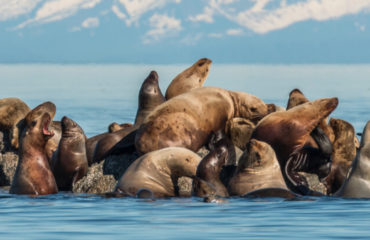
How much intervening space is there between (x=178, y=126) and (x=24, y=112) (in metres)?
4.22

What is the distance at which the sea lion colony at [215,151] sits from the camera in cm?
1380

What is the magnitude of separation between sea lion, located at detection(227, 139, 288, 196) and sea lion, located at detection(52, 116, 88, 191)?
2.85m

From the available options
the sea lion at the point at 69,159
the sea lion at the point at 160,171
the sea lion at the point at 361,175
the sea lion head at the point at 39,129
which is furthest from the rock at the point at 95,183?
the sea lion at the point at 361,175

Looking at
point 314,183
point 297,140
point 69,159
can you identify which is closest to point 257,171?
point 314,183

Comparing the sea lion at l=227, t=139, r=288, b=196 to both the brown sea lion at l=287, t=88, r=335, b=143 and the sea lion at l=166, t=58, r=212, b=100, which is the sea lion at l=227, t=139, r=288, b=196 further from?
the sea lion at l=166, t=58, r=212, b=100

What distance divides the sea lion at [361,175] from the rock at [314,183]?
3.42 feet

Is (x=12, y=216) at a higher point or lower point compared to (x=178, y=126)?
lower

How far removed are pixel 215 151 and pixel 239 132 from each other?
176cm

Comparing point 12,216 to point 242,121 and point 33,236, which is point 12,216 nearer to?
point 33,236

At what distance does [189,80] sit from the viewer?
18188 mm

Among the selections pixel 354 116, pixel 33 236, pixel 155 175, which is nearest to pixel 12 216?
pixel 33 236

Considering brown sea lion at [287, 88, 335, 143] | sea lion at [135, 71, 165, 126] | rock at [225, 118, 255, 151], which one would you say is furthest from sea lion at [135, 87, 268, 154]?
sea lion at [135, 71, 165, 126]

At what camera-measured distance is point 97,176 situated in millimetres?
15383

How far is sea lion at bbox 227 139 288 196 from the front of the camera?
45.1 ft
